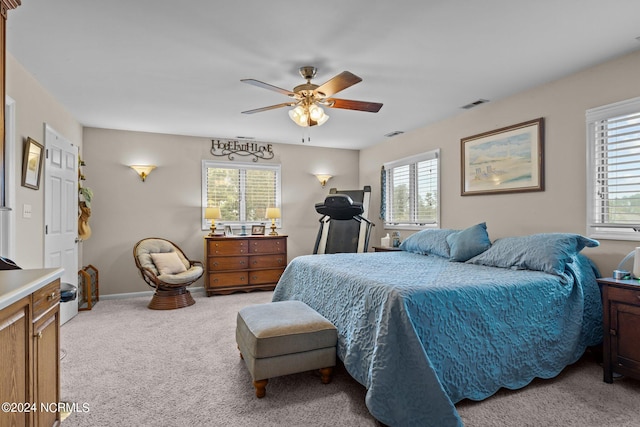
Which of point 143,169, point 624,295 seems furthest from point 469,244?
point 143,169

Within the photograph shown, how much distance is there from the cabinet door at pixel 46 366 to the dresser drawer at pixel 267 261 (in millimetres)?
3766

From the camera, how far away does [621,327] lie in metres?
2.46

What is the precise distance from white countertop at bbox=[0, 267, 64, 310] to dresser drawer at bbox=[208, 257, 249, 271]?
11.8 ft

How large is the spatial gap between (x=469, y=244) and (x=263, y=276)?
329 centimetres

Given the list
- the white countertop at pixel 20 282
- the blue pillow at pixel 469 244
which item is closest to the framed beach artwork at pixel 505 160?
the blue pillow at pixel 469 244

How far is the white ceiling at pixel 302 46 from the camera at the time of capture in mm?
2273

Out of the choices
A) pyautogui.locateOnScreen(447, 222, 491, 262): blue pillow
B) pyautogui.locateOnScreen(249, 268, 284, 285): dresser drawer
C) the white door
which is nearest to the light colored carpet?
the white door

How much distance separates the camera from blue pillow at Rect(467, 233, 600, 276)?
108 inches

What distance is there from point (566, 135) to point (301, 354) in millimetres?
3058

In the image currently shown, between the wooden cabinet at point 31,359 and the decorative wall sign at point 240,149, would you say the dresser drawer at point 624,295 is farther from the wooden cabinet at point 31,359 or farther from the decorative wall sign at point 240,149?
the decorative wall sign at point 240,149

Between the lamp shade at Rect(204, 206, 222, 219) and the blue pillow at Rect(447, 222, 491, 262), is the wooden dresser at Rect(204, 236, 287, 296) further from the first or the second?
the blue pillow at Rect(447, 222, 491, 262)

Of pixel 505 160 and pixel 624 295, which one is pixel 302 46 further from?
pixel 624 295

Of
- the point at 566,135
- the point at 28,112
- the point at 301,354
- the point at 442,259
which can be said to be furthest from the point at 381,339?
the point at 28,112

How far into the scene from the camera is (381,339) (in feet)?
6.75
